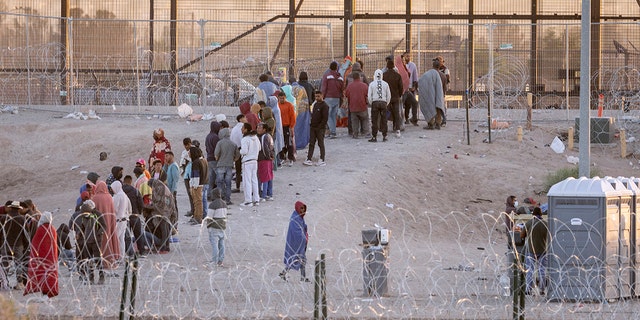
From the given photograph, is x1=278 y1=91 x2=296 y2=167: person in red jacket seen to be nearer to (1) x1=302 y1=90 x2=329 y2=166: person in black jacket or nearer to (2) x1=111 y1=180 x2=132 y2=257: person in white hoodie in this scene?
(1) x1=302 y1=90 x2=329 y2=166: person in black jacket

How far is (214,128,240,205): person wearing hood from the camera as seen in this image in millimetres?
21172

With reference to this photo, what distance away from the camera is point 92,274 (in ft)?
52.7

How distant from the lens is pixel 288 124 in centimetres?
2388

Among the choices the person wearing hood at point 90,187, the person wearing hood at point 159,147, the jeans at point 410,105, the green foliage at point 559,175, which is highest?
the jeans at point 410,105

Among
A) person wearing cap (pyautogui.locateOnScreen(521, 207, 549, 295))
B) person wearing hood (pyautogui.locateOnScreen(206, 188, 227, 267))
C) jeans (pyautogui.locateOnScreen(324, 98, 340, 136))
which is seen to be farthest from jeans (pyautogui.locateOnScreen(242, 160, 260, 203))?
person wearing cap (pyautogui.locateOnScreen(521, 207, 549, 295))

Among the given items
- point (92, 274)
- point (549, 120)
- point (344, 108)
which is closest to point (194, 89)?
point (344, 108)

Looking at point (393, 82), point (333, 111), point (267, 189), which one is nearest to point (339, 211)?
point (267, 189)

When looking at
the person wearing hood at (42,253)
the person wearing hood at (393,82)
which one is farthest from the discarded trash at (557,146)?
the person wearing hood at (42,253)

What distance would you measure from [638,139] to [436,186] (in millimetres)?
6226

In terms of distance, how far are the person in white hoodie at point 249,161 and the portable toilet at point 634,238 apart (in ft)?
22.8

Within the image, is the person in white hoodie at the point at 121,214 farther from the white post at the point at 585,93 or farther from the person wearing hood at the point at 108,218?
the white post at the point at 585,93

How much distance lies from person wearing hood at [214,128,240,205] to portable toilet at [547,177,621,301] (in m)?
7.06

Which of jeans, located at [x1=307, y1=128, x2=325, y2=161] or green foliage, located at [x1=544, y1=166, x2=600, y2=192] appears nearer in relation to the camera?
jeans, located at [x1=307, y1=128, x2=325, y2=161]

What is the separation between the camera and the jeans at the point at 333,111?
2622 centimetres
